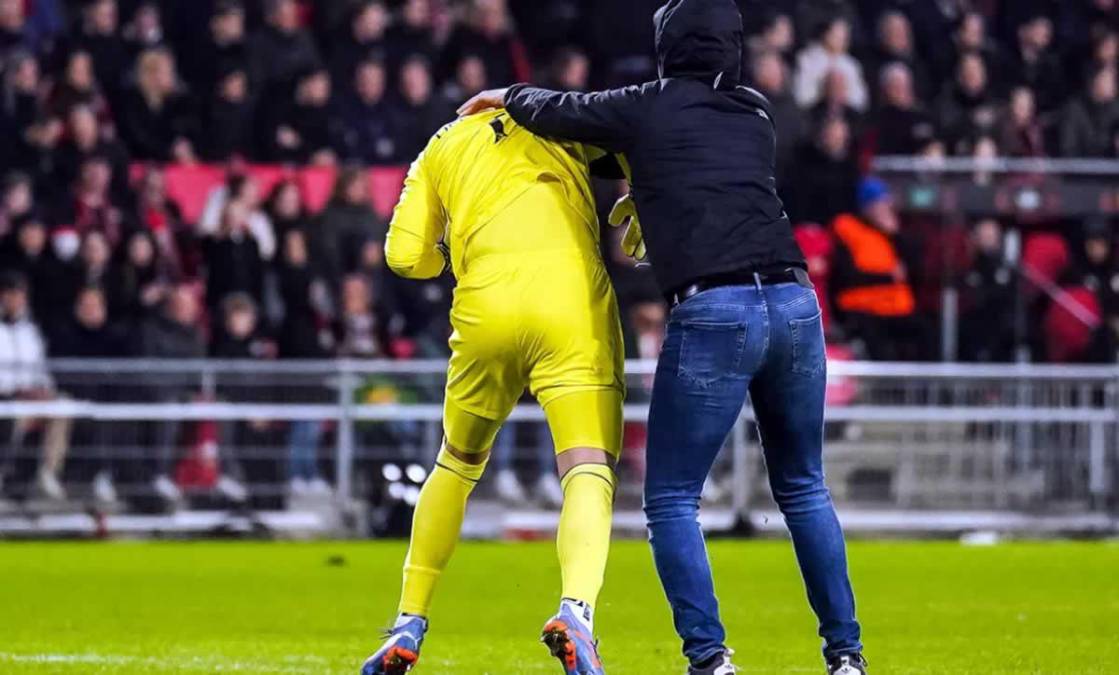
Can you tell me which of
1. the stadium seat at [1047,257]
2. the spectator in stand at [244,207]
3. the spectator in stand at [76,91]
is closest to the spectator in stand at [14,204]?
the spectator in stand at [76,91]

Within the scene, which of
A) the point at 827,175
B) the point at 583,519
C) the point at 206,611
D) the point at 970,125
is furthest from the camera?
the point at 970,125

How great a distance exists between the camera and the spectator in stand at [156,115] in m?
18.8

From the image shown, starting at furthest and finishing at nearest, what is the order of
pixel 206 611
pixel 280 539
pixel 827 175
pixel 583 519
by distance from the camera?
pixel 827 175, pixel 280 539, pixel 206 611, pixel 583 519

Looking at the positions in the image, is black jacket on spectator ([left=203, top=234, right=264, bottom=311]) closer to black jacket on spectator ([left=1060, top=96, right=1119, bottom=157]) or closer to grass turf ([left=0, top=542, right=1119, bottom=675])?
grass turf ([left=0, top=542, right=1119, bottom=675])

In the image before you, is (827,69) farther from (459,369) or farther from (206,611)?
(459,369)

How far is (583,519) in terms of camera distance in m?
7.11

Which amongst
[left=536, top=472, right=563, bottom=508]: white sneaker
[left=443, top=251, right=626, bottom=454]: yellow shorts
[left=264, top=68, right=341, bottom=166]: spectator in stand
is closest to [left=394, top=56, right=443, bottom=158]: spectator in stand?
[left=264, top=68, right=341, bottom=166]: spectator in stand

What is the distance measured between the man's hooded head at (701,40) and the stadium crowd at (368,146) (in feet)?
32.8

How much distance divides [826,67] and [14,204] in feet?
23.6

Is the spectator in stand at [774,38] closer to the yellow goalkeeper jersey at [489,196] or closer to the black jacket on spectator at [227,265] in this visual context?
the black jacket on spectator at [227,265]

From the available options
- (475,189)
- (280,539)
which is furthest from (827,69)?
(475,189)

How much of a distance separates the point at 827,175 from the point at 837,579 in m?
11.4

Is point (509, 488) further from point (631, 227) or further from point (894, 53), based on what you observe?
point (631, 227)

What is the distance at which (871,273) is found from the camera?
57.9ft
